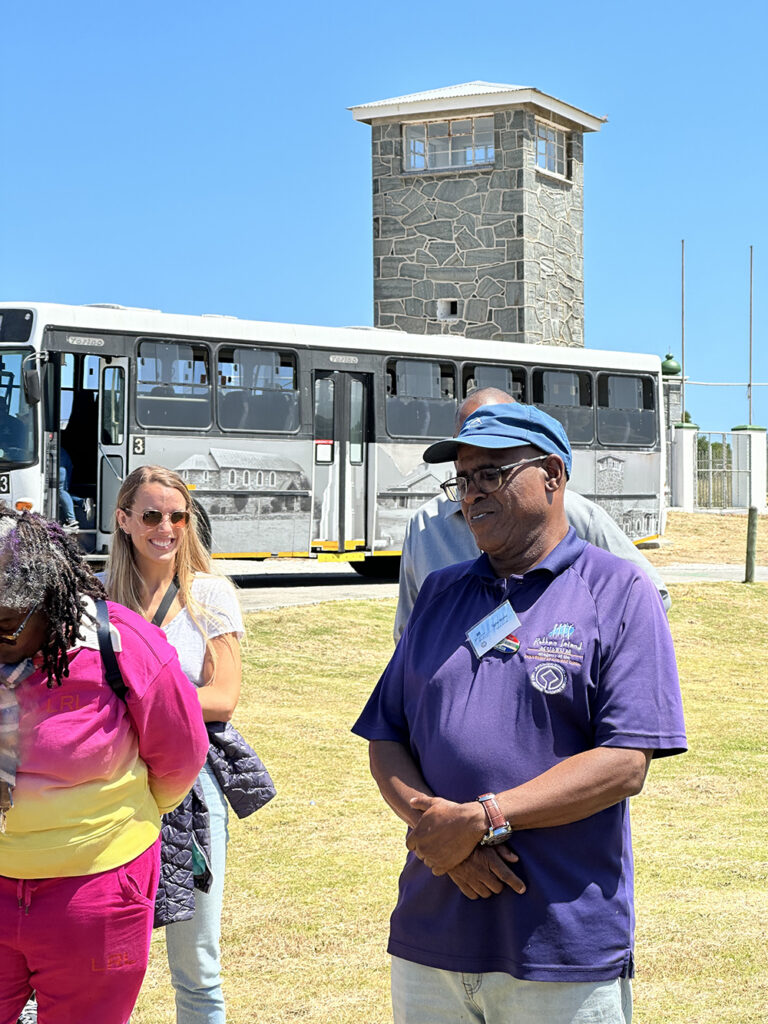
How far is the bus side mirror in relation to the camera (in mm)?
17078

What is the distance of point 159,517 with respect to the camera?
4.14 meters

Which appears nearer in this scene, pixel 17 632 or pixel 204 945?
pixel 17 632

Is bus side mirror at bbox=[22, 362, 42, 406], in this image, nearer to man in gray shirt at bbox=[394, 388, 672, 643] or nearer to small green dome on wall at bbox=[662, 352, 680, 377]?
man in gray shirt at bbox=[394, 388, 672, 643]

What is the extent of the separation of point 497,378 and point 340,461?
3.07 metres

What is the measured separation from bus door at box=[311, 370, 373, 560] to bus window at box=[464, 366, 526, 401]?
1751mm

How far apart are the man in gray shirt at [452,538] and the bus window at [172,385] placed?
45.7 feet

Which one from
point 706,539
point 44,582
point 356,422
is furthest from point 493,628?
point 706,539

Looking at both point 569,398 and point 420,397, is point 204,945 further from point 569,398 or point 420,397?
point 569,398

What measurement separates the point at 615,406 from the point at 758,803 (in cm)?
1450

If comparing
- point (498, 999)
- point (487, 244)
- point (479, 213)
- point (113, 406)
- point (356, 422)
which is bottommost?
point (498, 999)

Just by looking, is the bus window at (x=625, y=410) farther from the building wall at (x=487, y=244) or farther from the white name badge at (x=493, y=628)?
the white name badge at (x=493, y=628)

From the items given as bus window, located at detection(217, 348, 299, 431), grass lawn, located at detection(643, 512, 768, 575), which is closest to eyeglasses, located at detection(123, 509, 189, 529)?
bus window, located at detection(217, 348, 299, 431)

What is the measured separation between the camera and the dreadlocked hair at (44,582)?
2.92 meters

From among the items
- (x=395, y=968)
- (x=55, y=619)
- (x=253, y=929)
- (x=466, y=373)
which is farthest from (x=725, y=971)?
(x=466, y=373)
